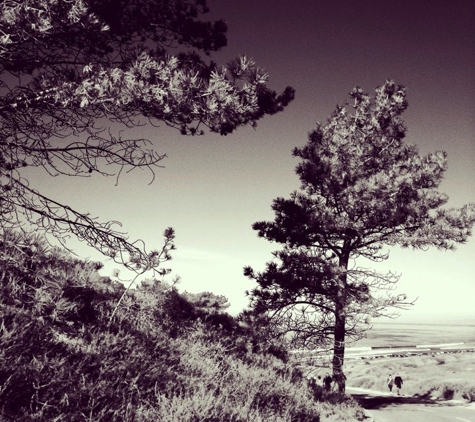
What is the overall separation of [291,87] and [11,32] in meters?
3.43

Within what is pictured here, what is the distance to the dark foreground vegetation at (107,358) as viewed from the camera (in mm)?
3307

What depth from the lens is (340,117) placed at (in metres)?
12.2

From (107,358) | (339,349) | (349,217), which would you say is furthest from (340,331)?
(107,358)

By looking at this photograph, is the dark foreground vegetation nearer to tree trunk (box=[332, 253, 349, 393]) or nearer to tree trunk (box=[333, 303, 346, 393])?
tree trunk (box=[332, 253, 349, 393])

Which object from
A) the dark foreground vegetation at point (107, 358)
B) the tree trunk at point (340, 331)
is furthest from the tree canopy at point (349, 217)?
the dark foreground vegetation at point (107, 358)

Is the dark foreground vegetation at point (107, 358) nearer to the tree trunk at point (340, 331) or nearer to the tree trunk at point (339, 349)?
the tree trunk at point (340, 331)

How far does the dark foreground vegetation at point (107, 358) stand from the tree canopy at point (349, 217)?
160 inches

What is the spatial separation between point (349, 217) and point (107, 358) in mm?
8688

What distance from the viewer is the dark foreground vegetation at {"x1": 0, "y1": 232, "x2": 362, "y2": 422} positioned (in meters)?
3.31

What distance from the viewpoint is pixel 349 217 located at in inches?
422

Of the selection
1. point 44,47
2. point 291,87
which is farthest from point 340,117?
point 44,47

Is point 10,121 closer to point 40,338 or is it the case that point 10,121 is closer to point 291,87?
point 40,338

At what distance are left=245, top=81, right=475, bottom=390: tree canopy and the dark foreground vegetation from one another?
4.07 meters

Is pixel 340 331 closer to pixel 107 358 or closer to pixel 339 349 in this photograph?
pixel 339 349
